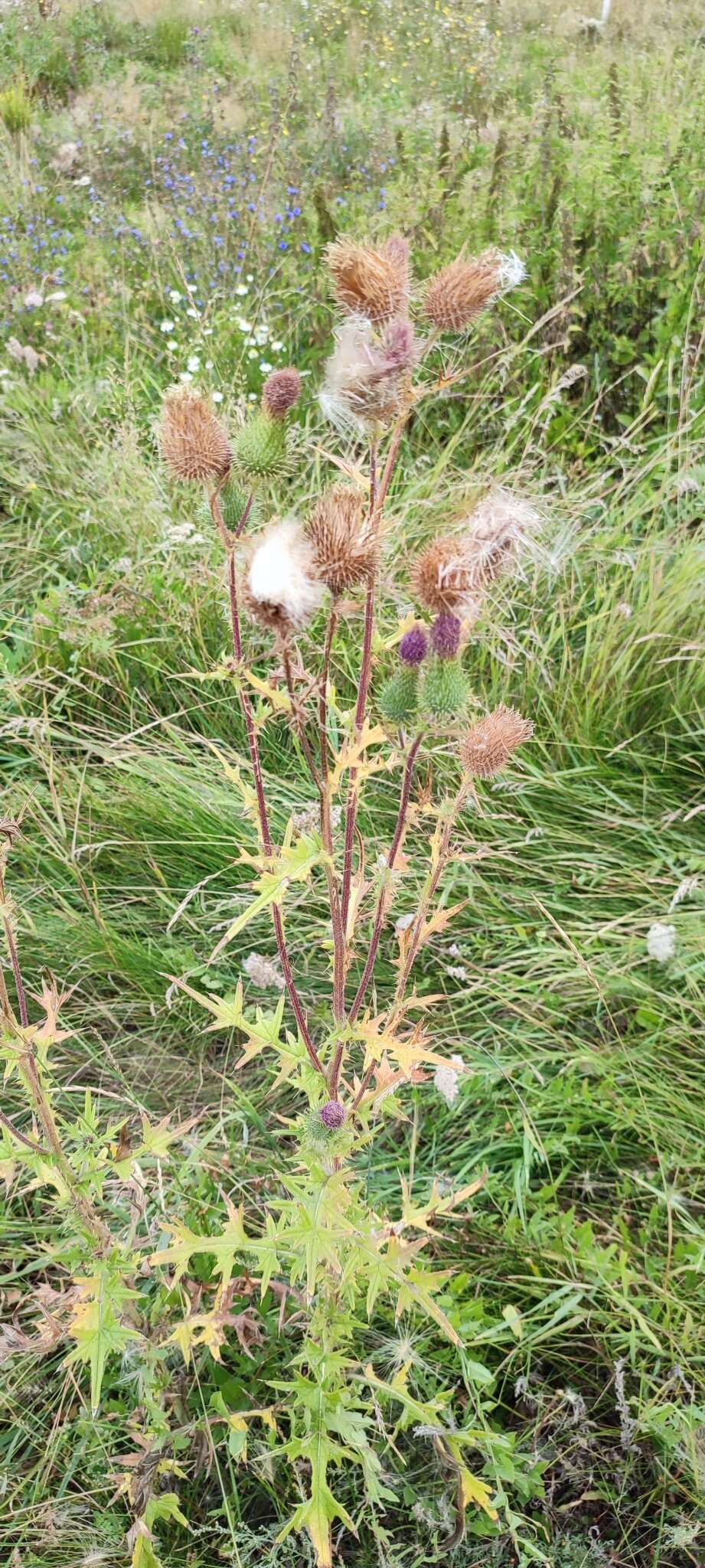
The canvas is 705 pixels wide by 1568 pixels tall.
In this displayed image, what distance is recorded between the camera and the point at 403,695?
1234 mm

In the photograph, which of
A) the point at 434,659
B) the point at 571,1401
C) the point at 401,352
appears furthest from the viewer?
the point at 571,1401

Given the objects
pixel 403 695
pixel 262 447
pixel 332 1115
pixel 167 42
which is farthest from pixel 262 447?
pixel 167 42

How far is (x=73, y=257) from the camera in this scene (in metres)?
4.62

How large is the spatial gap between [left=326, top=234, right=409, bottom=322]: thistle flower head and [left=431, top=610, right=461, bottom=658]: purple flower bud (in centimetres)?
32

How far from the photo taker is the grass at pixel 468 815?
1.68m

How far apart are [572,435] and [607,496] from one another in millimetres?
229

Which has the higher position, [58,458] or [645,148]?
[645,148]

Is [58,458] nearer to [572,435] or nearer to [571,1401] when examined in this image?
[572,435]

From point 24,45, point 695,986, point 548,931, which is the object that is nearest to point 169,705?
point 548,931

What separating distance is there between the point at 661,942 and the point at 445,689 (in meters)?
1.23

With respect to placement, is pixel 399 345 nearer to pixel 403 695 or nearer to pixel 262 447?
pixel 262 447

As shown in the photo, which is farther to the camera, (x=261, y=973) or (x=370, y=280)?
(x=261, y=973)

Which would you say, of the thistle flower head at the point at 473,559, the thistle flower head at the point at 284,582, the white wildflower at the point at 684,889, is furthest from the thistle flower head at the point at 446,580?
the white wildflower at the point at 684,889

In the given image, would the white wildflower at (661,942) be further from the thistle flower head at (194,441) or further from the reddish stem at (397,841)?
the thistle flower head at (194,441)
